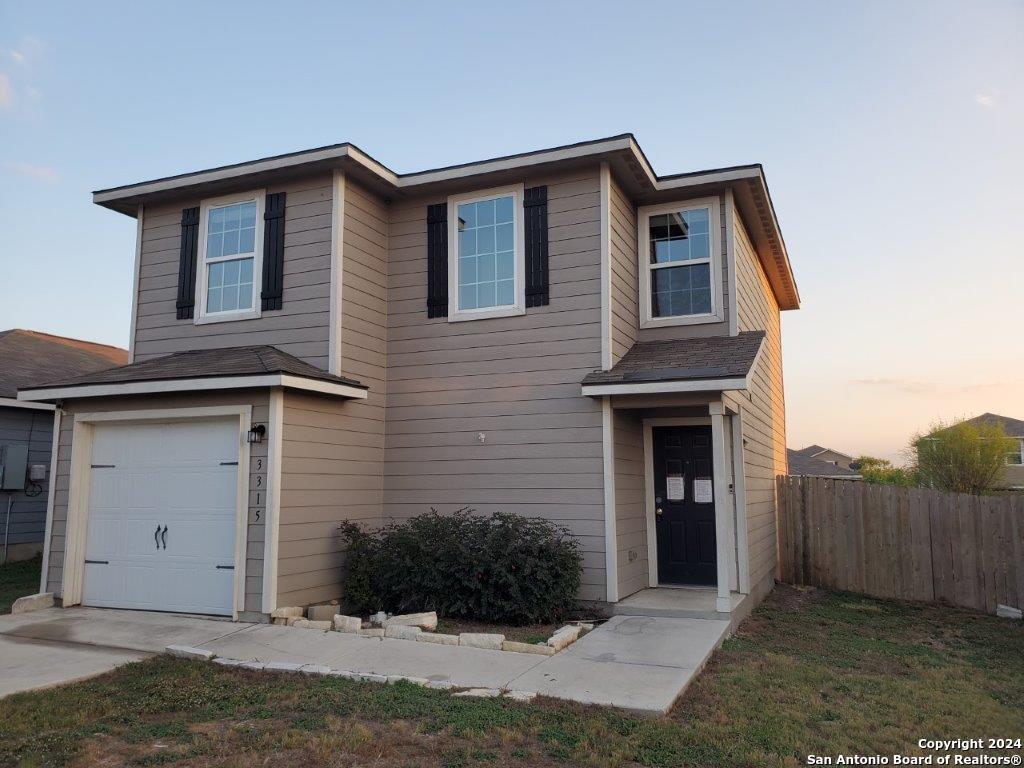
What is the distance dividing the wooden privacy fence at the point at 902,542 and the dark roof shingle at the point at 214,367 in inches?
295

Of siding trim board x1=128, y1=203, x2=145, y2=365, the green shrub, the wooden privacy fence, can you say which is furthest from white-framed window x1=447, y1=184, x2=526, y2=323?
the wooden privacy fence

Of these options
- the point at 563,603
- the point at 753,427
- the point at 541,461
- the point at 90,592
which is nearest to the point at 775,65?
the point at 753,427

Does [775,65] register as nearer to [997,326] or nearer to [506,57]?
[506,57]

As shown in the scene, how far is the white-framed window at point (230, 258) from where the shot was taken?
9492 millimetres

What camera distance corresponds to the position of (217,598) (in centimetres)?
792

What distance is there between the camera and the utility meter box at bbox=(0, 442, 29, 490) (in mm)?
12445

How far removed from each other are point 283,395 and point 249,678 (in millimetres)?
3160

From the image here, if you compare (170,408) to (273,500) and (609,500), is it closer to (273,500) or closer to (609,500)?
(273,500)

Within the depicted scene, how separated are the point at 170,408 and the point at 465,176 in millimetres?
Result: 4462

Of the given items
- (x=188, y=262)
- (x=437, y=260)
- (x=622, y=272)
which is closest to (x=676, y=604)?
(x=622, y=272)

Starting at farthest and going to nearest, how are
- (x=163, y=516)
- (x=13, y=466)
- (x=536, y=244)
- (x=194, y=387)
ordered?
1. (x=13, y=466)
2. (x=536, y=244)
3. (x=163, y=516)
4. (x=194, y=387)

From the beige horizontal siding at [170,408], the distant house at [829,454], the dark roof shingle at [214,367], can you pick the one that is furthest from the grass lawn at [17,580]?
the distant house at [829,454]

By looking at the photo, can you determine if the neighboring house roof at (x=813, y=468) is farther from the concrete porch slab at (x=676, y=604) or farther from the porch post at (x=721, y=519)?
the porch post at (x=721, y=519)

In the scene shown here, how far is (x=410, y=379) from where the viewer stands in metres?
9.58
